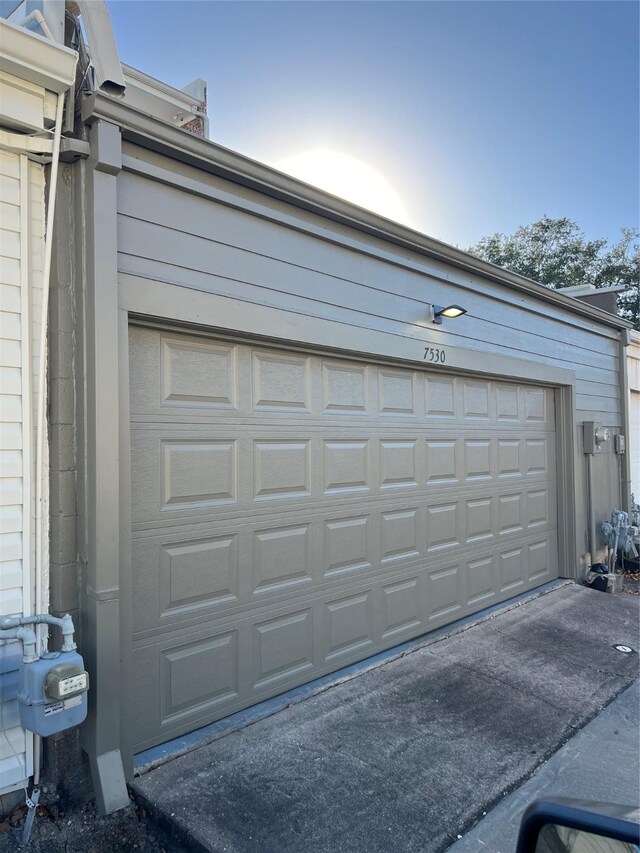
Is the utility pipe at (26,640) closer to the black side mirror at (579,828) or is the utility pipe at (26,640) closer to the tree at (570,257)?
the black side mirror at (579,828)

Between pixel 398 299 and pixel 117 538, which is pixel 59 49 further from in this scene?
pixel 398 299

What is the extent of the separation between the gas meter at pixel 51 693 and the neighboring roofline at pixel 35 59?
100.0 inches

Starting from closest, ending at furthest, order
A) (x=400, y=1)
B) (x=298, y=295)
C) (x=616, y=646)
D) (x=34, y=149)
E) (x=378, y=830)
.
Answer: (x=378, y=830) → (x=34, y=149) → (x=298, y=295) → (x=616, y=646) → (x=400, y=1)

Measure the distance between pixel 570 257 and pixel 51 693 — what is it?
18091 mm

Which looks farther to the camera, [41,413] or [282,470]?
[282,470]

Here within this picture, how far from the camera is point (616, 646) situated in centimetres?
424

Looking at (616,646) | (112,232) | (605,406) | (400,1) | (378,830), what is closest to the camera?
(378,830)

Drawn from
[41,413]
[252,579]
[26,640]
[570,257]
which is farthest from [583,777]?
[570,257]

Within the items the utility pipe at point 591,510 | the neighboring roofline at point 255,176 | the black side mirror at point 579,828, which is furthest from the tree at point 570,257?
the black side mirror at point 579,828

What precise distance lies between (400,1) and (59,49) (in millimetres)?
3716

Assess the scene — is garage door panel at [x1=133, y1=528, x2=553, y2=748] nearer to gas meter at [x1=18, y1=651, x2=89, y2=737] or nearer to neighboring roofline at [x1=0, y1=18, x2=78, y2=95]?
gas meter at [x1=18, y1=651, x2=89, y2=737]

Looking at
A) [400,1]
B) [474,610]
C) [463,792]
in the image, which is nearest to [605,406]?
[474,610]

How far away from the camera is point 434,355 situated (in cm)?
454

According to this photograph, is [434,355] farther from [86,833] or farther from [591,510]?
[86,833]
